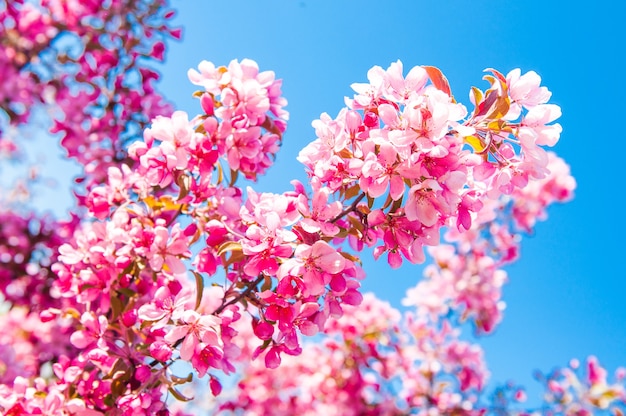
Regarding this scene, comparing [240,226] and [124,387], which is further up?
[240,226]

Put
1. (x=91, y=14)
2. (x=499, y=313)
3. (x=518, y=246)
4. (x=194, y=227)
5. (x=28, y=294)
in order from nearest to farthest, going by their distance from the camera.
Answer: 1. (x=194, y=227)
2. (x=28, y=294)
3. (x=91, y=14)
4. (x=499, y=313)
5. (x=518, y=246)

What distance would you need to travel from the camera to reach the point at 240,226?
5.68ft

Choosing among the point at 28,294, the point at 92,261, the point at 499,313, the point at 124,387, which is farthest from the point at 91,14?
the point at 499,313

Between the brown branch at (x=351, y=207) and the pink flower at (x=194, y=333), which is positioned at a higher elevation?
the brown branch at (x=351, y=207)

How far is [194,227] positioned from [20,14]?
341 cm

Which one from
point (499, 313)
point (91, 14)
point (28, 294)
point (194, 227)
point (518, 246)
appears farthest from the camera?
point (518, 246)

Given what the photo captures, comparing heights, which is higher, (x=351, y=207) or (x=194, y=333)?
(x=351, y=207)

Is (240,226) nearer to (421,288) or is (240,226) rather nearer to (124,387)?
(124,387)

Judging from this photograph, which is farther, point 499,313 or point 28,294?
point 499,313

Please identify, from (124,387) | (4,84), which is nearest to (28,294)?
(4,84)

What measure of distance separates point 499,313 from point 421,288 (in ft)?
2.26

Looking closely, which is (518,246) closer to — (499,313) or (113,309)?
(499,313)

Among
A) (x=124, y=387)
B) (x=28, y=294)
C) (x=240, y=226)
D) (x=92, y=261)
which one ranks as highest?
(x=28, y=294)

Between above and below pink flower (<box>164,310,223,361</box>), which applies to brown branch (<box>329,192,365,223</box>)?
above
